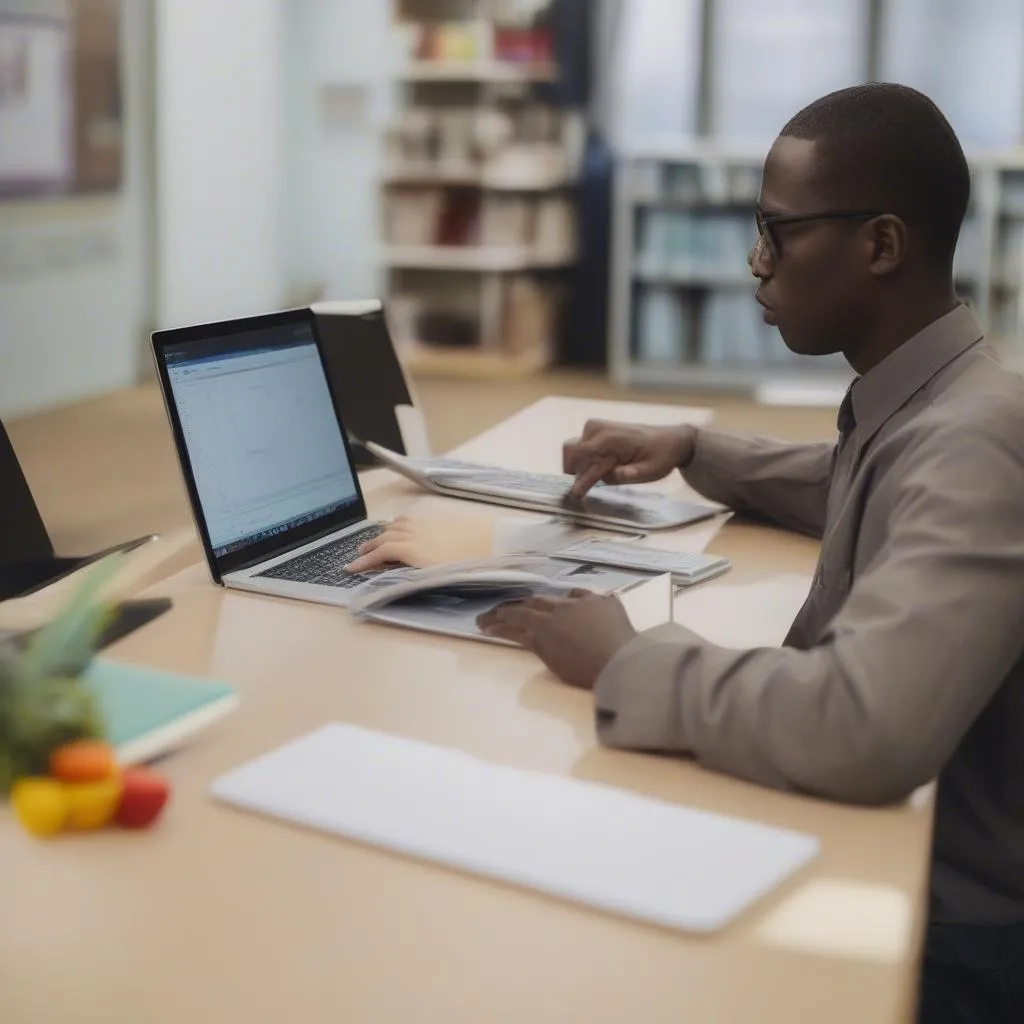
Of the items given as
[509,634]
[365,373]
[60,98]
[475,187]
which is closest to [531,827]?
[509,634]

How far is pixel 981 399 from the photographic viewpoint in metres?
1.24

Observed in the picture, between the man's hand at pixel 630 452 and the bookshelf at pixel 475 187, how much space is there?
18.5 feet

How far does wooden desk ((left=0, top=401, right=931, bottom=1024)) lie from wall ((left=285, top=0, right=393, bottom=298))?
700 centimetres

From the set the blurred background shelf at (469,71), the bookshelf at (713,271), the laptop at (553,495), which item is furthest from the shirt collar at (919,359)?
the blurred background shelf at (469,71)

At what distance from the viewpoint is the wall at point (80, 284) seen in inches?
239

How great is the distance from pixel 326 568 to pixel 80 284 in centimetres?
525

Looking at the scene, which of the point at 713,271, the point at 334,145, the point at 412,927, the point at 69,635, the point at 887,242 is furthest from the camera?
the point at 334,145

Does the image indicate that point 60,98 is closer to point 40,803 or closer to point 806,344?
point 806,344

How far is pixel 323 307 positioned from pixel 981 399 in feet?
4.49

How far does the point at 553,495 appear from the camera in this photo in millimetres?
1996

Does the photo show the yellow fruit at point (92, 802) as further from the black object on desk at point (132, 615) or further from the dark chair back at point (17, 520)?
the dark chair back at point (17, 520)

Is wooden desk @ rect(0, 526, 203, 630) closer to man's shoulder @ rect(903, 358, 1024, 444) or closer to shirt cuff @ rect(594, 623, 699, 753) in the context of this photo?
shirt cuff @ rect(594, 623, 699, 753)

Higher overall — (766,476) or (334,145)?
(334,145)

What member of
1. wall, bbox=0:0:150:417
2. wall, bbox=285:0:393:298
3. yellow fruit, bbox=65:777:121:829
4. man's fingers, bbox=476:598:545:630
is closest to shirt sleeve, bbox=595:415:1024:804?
man's fingers, bbox=476:598:545:630
